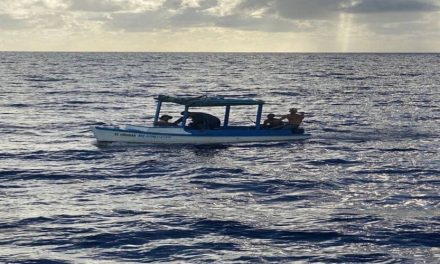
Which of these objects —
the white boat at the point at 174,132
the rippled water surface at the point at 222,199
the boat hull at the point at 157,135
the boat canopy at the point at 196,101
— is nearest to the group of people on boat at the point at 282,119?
the rippled water surface at the point at 222,199

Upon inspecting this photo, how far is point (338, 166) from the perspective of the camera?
28.8 m

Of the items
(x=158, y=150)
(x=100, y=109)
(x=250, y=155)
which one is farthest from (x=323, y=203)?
(x=100, y=109)

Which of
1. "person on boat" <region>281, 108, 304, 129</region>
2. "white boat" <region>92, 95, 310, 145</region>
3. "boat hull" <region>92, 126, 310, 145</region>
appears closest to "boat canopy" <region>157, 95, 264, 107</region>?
"white boat" <region>92, 95, 310, 145</region>

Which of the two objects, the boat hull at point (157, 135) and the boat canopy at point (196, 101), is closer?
the boat canopy at point (196, 101)

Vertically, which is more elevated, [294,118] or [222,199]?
[294,118]

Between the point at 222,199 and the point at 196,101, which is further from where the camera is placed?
the point at 196,101

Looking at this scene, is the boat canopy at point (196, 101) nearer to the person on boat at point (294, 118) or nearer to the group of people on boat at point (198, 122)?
the group of people on boat at point (198, 122)

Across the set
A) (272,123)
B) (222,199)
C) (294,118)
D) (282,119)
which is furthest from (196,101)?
(222,199)

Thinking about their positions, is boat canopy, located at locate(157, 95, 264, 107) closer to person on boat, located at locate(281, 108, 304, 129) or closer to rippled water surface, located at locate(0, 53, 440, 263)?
rippled water surface, located at locate(0, 53, 440, 263)

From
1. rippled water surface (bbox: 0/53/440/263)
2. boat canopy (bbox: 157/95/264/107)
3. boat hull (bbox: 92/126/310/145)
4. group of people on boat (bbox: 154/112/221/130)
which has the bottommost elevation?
rippled water surface (bbox: 0/53/440/263)

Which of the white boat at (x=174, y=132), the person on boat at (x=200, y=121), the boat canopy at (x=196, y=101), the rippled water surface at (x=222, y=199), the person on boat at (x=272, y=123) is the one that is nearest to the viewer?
the rippled water surface at (x=222, y=199)

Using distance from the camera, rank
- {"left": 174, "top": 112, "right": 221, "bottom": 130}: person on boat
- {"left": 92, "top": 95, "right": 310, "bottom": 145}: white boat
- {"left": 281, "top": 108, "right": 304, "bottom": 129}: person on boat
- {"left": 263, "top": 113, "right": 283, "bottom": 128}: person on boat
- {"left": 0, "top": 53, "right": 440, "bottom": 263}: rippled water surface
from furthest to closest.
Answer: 1. {"left": 281, "top": 108, "right": 304, "bottom": 129}: person on boat
2. {"left": 263, "top": 113, "right": 283, "bottom": 128}: person on boat
3. {"left": 174, "top": 112, "right": 221, "bottom": 130}: person on boat
4. {"left": 92, "top": 95, "right": 310, "bottom": 145}: white boat
5. {"left": 0, "top": 53, "right": 440, "bottom": 263}: rippled water surface

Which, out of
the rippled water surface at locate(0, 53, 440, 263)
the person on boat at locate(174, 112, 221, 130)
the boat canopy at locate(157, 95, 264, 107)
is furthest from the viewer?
the person on boat at locate(174, 112, 221, 130)

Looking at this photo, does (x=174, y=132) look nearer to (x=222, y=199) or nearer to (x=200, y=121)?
(x=200, y=121)
